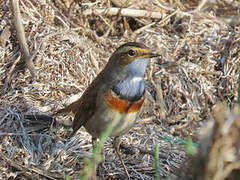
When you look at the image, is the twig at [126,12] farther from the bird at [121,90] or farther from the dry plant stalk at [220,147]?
the dry plant stalk at [220,147]

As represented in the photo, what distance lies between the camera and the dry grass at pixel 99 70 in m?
4.61

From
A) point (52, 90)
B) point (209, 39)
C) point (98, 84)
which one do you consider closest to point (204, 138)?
point (98, 84)

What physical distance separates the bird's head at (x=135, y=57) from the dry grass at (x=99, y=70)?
3.26 ft

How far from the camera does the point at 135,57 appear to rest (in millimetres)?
4031

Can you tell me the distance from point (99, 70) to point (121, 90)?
1.90 metres

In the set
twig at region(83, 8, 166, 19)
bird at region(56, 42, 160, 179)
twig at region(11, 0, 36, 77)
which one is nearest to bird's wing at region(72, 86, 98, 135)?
bird at region(56, 42, 160, 179)

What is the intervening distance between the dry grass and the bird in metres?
0.71

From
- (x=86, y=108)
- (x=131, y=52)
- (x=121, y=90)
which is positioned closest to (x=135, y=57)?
(x=131, y=52)

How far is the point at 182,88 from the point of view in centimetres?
587

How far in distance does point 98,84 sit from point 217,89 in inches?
95.2

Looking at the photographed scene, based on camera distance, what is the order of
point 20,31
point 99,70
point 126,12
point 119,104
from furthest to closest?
point 126,12
point 99,70
point 20,31
point 119,104

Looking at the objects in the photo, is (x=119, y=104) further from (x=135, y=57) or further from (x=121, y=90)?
(x=135, y=57)

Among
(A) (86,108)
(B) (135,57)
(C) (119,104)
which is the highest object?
(B) (135,57)

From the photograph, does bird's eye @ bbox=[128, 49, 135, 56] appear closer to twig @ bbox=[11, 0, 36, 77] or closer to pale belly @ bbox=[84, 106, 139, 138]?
pale belly @ bbox=[84, 106, 139, 138]
